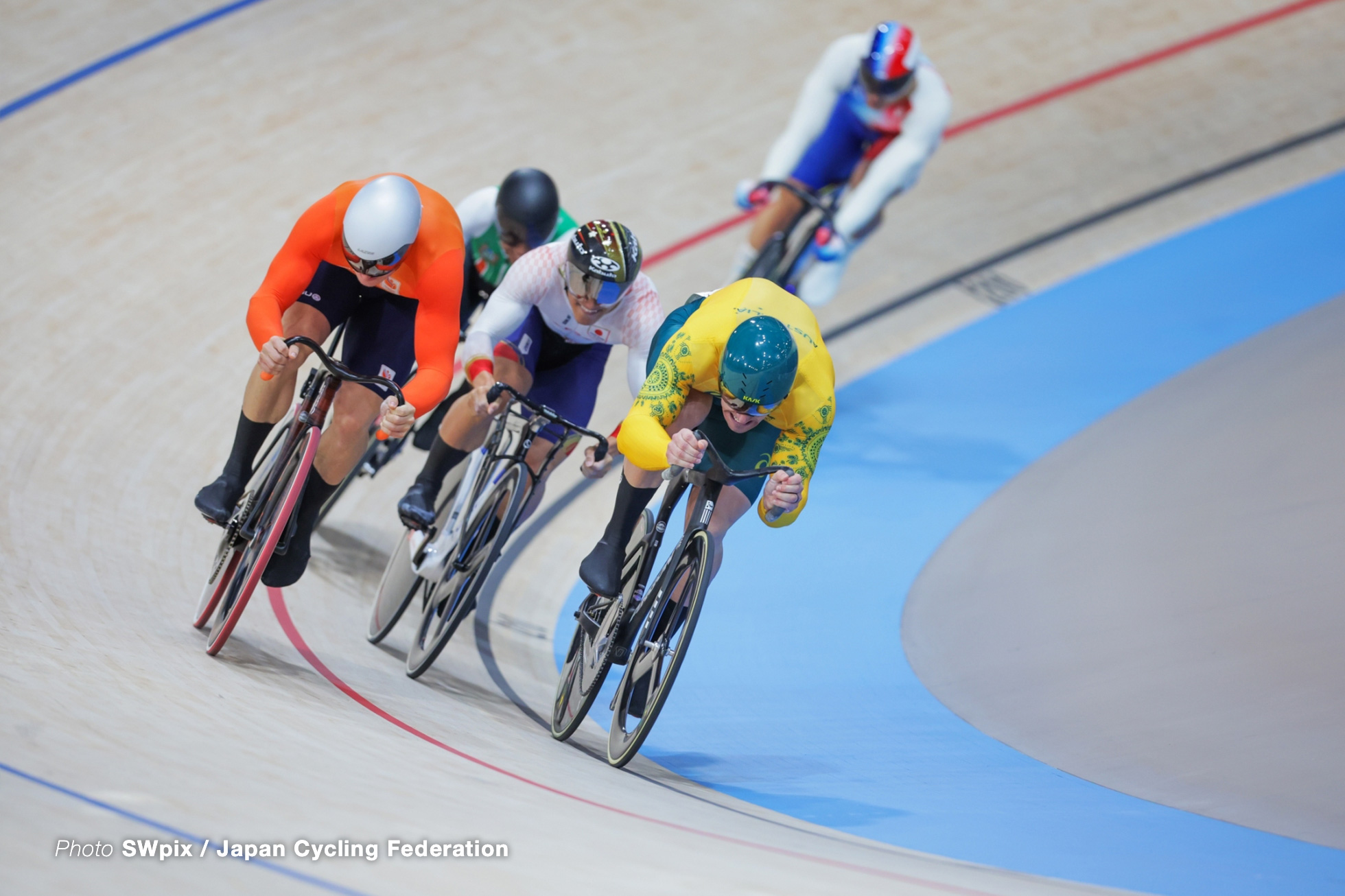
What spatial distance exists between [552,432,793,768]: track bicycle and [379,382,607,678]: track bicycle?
0.35 m

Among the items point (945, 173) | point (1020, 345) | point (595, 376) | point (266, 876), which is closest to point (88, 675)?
point (266, 876)

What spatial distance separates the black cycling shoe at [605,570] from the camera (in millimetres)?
3072

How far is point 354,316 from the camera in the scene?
136 inches

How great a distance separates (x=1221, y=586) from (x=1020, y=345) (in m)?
2.33

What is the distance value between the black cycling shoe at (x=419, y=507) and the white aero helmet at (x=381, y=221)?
78 centimetres

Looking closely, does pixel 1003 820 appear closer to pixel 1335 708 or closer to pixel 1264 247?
pixel 1335 708

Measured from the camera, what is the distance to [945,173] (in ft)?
23.2

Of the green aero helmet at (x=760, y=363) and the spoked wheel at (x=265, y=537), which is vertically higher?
the green aero helmet at (x=760, y=363)

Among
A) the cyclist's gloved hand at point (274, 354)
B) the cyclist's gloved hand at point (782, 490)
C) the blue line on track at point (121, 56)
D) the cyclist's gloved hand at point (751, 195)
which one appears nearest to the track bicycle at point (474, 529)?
the cyclist's gloved hand at point (274, 354)

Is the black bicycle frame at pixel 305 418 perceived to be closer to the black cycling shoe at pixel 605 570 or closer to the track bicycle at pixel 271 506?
the track bicycle at pixel 271 506

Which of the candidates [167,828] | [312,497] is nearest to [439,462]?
[312,497]

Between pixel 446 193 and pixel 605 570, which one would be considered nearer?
pixel 605 570

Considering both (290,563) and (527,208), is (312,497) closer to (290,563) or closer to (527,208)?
(290,563)

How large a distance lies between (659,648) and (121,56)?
504 cm
